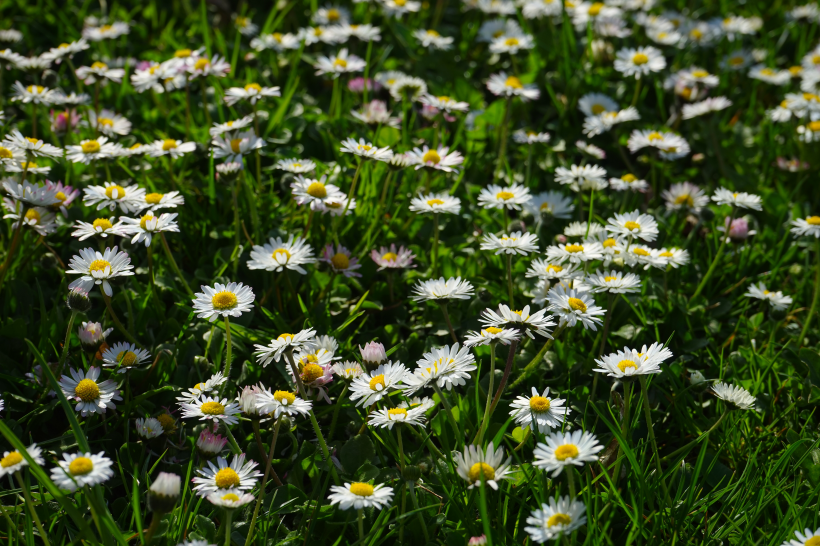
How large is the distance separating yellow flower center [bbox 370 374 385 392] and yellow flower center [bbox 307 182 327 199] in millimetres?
772

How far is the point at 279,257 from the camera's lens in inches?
84.1

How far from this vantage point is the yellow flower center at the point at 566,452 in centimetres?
147

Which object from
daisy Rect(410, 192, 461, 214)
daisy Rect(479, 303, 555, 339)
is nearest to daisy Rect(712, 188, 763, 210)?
daisy Rect(410, 192, 461, 214)

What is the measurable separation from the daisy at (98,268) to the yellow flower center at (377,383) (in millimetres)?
671

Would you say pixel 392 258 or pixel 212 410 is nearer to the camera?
pixel 212 410

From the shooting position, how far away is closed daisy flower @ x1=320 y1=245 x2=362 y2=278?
90.9 inches

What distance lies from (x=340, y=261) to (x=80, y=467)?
1.07 meters

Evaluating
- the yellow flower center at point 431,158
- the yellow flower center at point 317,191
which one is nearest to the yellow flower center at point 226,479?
the yellow flower center at point 317,191

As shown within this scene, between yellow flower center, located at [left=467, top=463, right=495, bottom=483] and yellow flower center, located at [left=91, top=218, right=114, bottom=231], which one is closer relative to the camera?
yellow flower center, located at [left=467, top=463, right=495, bottom=483]

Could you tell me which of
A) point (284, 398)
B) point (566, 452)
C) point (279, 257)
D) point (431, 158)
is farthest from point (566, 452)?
point (431, 158)

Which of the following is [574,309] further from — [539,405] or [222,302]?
[222,302]

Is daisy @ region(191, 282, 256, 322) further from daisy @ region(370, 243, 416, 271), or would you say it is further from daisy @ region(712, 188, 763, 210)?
daisy @ region(712, 188, 763, 210)

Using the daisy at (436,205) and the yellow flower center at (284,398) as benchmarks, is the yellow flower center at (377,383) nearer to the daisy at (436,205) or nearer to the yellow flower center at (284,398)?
the yellow flower center at (284,398)

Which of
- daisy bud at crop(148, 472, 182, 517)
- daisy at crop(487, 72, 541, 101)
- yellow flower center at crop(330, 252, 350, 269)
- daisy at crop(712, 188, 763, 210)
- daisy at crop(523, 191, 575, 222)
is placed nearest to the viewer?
daisy bud at crop(148, 472, 182, 517)
